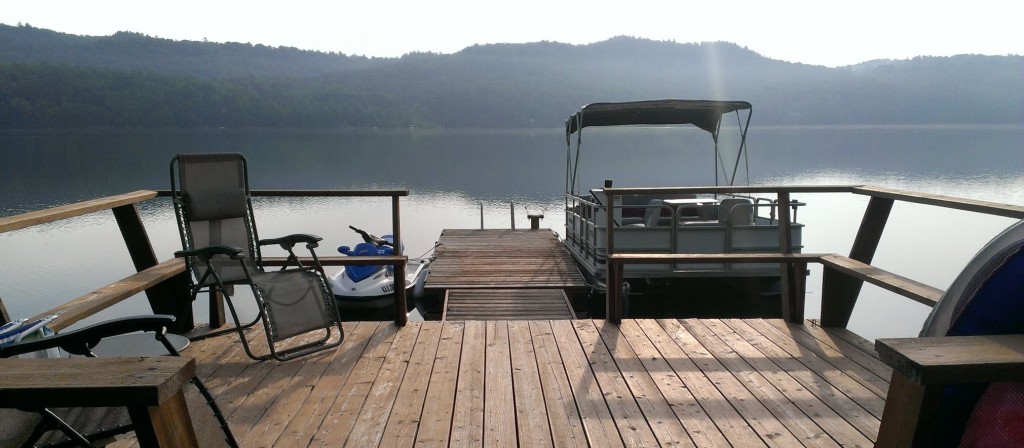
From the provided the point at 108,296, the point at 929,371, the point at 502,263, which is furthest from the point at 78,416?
the point at 502,263

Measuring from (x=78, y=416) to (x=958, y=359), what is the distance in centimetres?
195

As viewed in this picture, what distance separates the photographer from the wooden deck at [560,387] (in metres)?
2.23

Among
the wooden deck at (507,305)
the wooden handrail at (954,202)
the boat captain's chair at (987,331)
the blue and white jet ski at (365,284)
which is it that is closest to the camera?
the boat captain's chair at (987,331)

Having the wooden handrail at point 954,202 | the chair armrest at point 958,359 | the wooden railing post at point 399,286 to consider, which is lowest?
the wooden railing post at point 399,286

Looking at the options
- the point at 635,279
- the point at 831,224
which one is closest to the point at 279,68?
the point at 831,224

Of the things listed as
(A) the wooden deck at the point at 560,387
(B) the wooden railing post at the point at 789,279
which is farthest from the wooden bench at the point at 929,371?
(B) the wooden railing post at the point at 789,279

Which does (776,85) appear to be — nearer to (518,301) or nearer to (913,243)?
(913,243)

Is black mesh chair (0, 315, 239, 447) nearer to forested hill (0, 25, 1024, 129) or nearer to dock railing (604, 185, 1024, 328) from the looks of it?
dock railing (604, 185, 1024, 328)

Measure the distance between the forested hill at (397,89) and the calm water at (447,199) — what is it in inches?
207

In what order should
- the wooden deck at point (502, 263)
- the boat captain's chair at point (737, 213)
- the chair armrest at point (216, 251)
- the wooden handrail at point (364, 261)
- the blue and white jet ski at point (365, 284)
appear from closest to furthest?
the chair armrest at point (216, 251) → the wooden handrail at point (364, 261) → the boat captain's chair at point (737, 213) → the wooden deck at point (502, 263) → the blue and white jet ski at point (365, 284)

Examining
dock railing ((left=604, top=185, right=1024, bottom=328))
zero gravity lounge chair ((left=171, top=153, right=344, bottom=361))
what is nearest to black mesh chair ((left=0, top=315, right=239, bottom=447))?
zero gravity lounge chair ((left=171, top=153, right=344, bottom=361))

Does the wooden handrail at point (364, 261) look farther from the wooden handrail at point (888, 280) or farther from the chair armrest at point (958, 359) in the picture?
the chair armrest at point (958, 359)

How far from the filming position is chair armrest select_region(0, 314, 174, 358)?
140cm

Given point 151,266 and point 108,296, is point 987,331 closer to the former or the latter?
point 108,296
